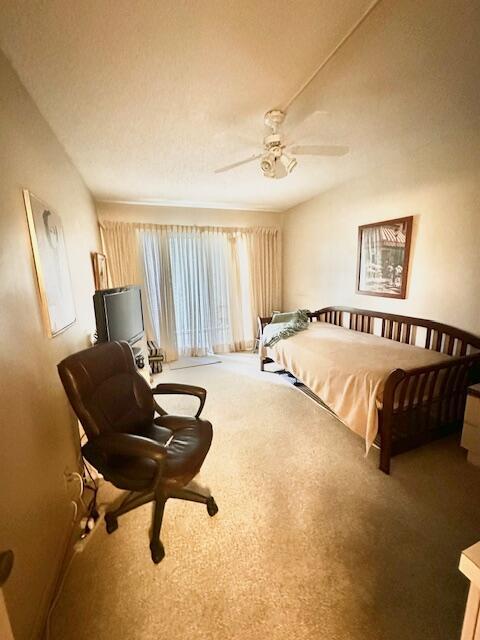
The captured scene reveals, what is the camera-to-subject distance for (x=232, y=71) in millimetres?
1407

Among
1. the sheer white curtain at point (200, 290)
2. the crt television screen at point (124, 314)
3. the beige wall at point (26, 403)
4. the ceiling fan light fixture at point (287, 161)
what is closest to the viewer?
the beige wall at point (26, 403)

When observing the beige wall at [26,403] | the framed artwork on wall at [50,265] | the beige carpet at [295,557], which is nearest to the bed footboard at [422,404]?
the beige carpet at [295,557]

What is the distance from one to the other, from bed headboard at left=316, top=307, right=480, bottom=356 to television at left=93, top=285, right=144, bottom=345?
243 cm

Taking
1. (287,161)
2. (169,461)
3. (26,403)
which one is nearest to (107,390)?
(26,403)

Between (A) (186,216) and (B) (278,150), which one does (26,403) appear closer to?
(B) (278,150)

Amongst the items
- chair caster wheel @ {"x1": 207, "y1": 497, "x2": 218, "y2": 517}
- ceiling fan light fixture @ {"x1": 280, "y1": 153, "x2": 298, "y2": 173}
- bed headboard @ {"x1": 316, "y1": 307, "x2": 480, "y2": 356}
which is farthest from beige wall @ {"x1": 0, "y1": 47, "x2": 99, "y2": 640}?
bed headboard @ {"x1": 316, "y1": 307, "x2": 480, "y2": 356}

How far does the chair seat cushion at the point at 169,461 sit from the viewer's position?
1.31m

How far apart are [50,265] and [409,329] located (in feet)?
10.5

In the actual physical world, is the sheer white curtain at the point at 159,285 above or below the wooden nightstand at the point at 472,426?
above

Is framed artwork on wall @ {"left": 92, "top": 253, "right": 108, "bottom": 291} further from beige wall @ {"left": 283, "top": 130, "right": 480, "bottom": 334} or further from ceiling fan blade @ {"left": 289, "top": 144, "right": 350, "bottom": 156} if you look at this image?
beige wall @ {"left": 283, "top": 130, "right": 480, "bottom": 334}

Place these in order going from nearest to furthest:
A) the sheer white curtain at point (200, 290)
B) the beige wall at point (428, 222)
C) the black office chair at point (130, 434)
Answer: the black office chair at point (130, 434) → the beige wall at point (428, 222) → the sheer white curtain at point (200, 290)

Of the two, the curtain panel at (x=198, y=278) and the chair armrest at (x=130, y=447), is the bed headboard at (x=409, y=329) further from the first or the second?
the chair armrest at (x=130, y=447)

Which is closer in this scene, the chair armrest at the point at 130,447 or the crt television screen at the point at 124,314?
the chair armrest at the point at 130,447

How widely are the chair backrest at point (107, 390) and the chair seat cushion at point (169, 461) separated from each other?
5.0 inches
